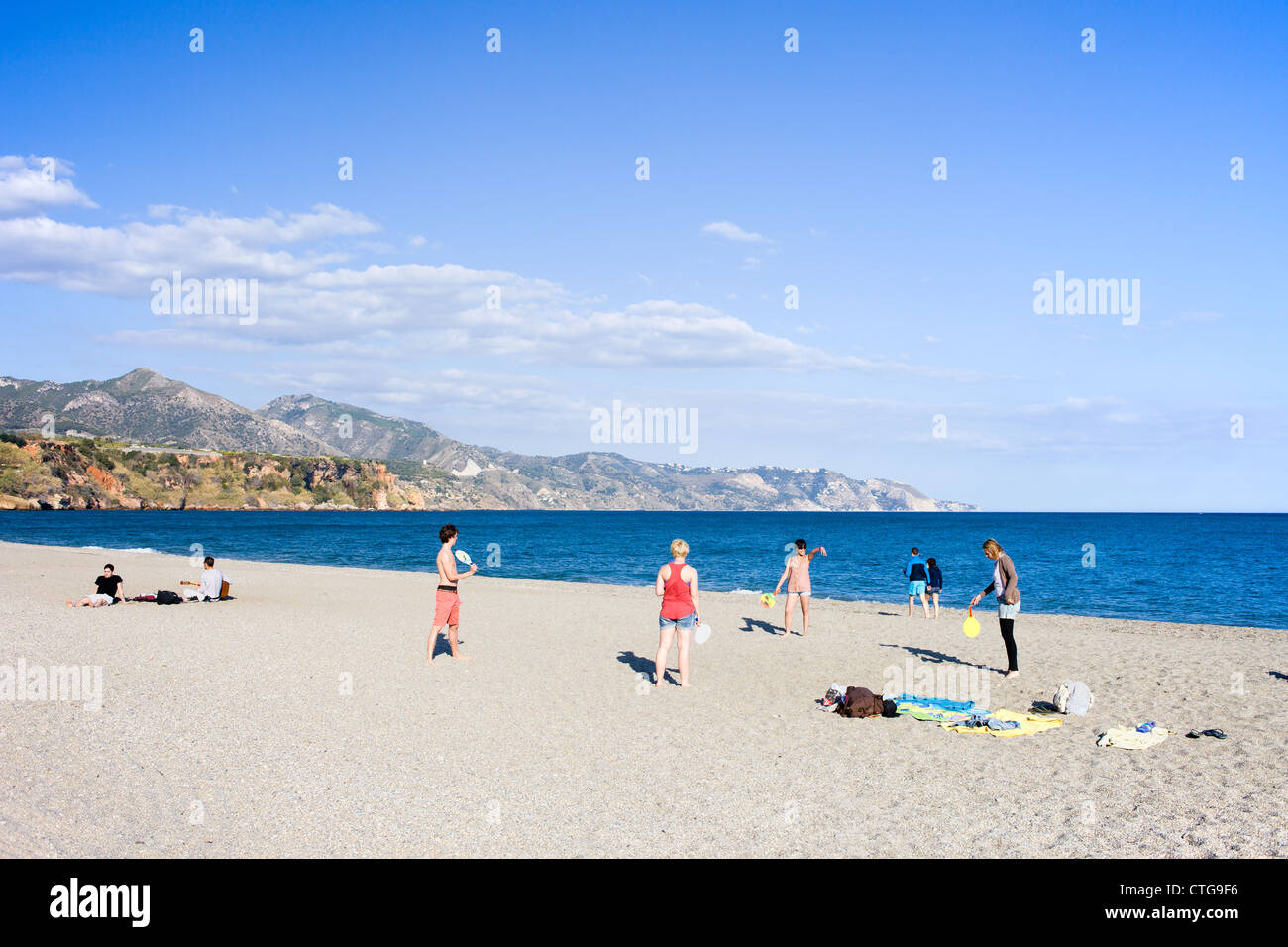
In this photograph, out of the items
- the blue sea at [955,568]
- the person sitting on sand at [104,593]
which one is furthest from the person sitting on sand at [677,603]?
the blue sea at [955,568]

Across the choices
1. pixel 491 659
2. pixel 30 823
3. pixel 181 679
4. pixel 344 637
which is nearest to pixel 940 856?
pixel 30 823

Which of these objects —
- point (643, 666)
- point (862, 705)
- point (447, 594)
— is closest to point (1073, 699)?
point (862, 705)

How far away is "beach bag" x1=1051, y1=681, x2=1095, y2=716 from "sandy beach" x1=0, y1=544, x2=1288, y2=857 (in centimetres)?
20

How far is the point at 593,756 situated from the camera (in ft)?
27.3

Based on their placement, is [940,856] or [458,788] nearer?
[940,856]

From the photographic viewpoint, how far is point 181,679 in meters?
11.7

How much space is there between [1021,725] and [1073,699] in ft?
4.61

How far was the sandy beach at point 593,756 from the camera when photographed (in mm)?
6109

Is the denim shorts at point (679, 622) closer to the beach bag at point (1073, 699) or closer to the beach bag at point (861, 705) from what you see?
the beach bag at point (861, 705)

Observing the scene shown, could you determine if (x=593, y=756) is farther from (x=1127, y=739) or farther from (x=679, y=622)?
(x=1127, y=739)

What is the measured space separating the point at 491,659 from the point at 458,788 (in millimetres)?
7259

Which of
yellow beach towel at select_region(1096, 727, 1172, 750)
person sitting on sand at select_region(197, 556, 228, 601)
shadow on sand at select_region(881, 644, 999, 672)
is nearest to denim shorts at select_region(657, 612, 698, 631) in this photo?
yellow beach towel at select_region(1096, 727, 1172, 750)
